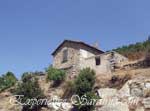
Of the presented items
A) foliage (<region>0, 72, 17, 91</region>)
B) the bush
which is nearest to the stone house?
the bush

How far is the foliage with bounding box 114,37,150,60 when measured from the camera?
131 feet

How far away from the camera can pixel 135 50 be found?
46594 mm

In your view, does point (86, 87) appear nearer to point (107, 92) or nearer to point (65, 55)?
point (107, 92)

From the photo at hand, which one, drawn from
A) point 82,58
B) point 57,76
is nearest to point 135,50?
point 82,58

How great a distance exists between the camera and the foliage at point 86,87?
2883 cm

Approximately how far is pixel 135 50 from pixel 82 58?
9.47 meters

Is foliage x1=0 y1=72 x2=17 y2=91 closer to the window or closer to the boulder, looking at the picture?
the window

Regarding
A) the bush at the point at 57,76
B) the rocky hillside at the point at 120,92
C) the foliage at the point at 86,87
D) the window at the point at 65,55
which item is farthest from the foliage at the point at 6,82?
the foliage at the point at 86,87

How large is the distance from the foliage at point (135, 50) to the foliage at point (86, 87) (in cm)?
931

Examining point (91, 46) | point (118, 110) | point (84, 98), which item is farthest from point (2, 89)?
point (118, 110)

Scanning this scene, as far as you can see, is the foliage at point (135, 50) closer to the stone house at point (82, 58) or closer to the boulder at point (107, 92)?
the stone house at point (82, 58)

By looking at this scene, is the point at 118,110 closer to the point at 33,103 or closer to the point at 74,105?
the point at 74,105

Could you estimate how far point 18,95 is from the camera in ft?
108

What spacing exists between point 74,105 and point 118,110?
169 inches
